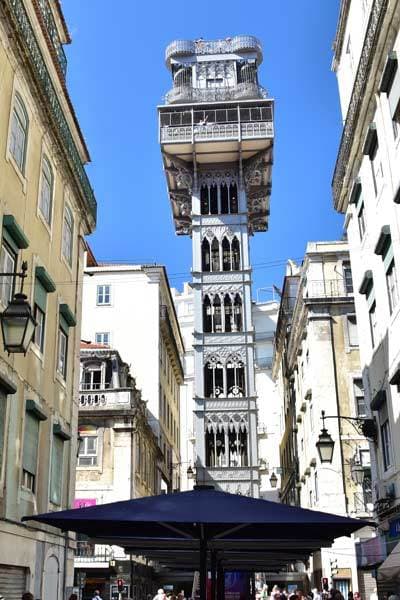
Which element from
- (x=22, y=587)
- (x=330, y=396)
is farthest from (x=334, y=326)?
(x=22, y=587)

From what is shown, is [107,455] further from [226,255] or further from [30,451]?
[30,451]

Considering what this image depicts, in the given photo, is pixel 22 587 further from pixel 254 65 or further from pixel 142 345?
pixel 254 65

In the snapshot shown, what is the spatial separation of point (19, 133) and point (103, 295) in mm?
33170

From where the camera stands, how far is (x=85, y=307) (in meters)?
48.0

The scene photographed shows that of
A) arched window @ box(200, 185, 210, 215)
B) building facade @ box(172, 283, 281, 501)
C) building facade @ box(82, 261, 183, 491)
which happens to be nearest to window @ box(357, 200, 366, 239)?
building facade @ box(82, 261, 183, 491)

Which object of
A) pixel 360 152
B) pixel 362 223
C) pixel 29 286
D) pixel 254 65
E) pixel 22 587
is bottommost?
pixel 22 587

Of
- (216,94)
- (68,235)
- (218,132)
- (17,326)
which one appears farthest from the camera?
(216,94)

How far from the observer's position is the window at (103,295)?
47688 millimetres

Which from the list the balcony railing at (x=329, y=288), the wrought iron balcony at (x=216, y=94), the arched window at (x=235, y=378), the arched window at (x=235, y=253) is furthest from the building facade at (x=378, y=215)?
the wrought iron balcony at (x=216, y=94)

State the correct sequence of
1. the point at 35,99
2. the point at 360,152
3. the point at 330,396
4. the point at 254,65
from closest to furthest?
the point at 35,99 < the point at 360,152 < the point at 330,396 < the point at 254,65

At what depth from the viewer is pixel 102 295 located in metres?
47.8

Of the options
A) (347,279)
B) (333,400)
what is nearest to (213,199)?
(347,279)

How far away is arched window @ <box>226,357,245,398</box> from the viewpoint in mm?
47375

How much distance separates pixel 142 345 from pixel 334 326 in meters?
16.6
